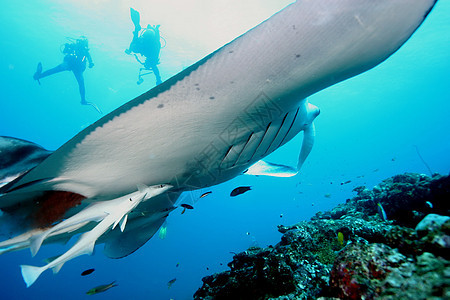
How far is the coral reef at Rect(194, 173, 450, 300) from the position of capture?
3.41ft

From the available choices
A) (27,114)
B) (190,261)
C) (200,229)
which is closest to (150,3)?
(27,114)

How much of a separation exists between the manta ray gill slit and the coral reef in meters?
2.05

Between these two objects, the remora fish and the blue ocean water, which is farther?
the blue ocean water

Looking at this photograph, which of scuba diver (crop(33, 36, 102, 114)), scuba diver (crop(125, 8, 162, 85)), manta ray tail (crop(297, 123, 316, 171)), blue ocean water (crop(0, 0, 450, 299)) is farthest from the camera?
blue ocean water (crop(0, 0, 450, 299))

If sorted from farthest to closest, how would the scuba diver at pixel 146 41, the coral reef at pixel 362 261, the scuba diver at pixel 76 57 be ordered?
the scuba diver at pixel 76 57 → the scuba diver at pixel 146 41 → the coral reef at pixel 362 261

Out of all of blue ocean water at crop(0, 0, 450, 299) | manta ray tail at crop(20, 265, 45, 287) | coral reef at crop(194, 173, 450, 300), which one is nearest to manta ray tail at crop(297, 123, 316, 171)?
coral reef at crop(194, 173, 450, 300)

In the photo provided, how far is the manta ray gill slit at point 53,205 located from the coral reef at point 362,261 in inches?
80.7

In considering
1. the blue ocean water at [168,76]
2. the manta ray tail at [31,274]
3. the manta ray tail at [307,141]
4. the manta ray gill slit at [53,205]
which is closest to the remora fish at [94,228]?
the manta ray tail at [31,274]

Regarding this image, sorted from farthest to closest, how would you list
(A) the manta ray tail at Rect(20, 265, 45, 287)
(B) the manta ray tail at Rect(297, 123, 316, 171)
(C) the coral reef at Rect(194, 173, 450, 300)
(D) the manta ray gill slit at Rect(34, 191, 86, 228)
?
(B) the manta ray tail at Rect(297, 123, 316, 171) < (D) the manta ray gill slit at Rect(34, 191, 86, 228) < (A) the manta ray tail at Rect(20, 265, 45, 287) < (C) the coral reef at Rect(194, 173, 450, 300)

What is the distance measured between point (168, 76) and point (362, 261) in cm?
3395

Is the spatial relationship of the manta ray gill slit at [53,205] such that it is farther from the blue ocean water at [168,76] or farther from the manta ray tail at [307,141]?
the blue ocean water at [168,76]

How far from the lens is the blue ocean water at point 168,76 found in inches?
939

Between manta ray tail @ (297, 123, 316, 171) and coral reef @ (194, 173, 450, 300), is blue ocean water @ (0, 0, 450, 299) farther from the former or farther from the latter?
manta ray tail @ (297, 123, 316, 171)

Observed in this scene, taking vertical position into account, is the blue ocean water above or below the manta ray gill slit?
above
